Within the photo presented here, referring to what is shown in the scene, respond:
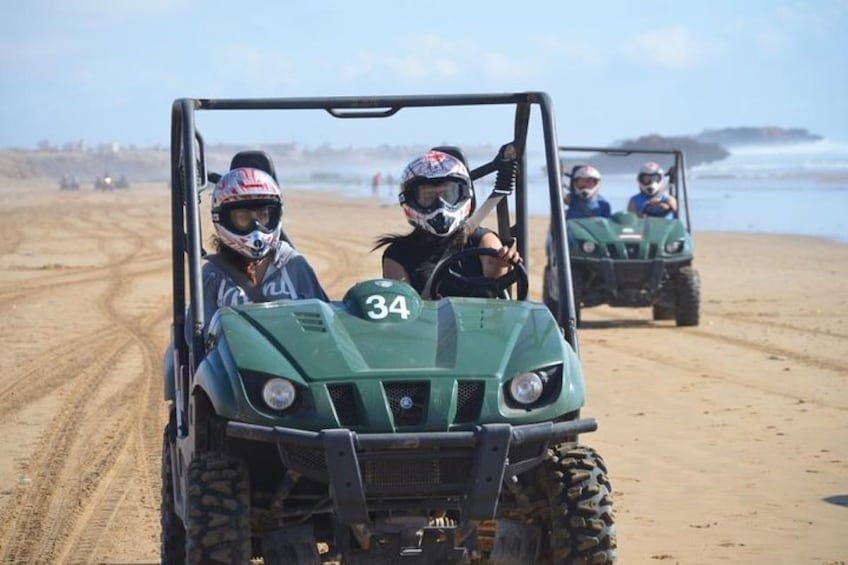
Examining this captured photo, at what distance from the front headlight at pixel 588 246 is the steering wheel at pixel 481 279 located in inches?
424

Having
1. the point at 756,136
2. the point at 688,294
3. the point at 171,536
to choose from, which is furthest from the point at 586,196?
the point at 756,136

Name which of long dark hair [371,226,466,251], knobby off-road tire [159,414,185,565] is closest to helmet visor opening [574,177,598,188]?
long dark hair [371,226,466,251]

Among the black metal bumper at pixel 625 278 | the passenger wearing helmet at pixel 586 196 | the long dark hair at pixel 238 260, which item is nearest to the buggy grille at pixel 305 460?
the long dark hair at pixel 238 260

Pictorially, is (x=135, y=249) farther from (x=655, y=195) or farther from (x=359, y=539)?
(x=359, y=539)

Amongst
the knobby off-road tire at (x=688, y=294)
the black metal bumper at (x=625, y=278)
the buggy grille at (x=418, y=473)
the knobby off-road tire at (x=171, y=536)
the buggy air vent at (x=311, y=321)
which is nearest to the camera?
the buggy grille at (x=418, y=473)

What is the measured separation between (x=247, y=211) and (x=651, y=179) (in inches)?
532

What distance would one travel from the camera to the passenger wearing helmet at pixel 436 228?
24.2 ft

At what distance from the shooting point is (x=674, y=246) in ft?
59.6

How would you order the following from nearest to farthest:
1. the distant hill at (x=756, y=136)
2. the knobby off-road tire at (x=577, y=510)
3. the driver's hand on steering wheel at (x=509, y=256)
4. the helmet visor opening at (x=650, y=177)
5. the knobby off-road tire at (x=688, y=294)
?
1. the knobby off-road tire at (x=577, y=510)
2. the driver's hand on steering wheel at (x=509, y=256)
3. the knobby off-road tire at (x=688, y=294)
4. the helmet visor opening at (x=650, y=177)
5. the distant hill at (x=756, y=136)

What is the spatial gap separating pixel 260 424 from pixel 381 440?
44 cm

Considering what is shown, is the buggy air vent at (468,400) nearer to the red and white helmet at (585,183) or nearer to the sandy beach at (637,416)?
the sandy beach at (637,416)

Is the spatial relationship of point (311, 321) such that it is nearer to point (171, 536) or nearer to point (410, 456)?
point (410, 456)

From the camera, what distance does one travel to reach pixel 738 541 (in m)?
8.09

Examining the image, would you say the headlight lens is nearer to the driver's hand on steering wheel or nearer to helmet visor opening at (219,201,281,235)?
the driver's hand on steering wheel
